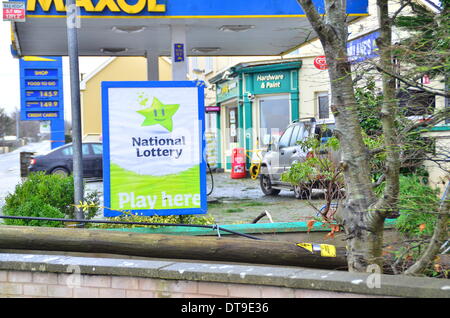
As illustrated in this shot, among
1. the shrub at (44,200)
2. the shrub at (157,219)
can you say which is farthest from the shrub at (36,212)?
the shrub at (157,219)

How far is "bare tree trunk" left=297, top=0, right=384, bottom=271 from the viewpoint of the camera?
172 inches

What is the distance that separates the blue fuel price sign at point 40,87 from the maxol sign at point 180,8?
61.8 feet

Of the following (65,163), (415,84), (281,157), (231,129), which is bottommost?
(65,163)

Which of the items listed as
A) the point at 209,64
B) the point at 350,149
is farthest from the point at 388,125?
the point at 209,64

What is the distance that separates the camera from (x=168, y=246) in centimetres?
569

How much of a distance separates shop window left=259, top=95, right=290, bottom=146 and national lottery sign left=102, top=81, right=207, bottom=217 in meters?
14.8

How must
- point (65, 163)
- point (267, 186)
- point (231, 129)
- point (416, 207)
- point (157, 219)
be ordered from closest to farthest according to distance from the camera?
point (416, 207)
point (157, 219)
point (267, 186)
point (65, 163)
point (231, 129)

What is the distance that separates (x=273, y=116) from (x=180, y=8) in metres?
12.9

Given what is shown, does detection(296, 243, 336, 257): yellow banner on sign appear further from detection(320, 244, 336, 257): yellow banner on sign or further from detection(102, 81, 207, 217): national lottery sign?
detection(102, 81, 207, 217): national lottery sign

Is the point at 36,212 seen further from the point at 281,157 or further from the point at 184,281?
the point at 281,157

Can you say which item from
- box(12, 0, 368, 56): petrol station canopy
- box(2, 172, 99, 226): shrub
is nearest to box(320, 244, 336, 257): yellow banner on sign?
box(2, 172, 99, 226): shrub

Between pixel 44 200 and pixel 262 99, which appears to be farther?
pixel 262 99

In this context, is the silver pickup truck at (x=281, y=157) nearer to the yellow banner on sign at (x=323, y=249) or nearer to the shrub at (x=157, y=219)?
the shrub at (x=157, y=219)

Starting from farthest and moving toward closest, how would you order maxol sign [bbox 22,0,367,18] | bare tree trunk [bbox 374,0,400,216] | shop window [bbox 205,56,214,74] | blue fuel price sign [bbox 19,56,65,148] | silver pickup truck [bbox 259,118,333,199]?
1. shop window [bbox 205,56,214,74]
2. blue fuel price sign [bbox 19,56,65,148]
3. silver pickup truck [bbox 259,118,333,199]
4. maxol sign [bbox 22,0,367,18]
5. bare tree trunk [bbox 374,0,400,216]
